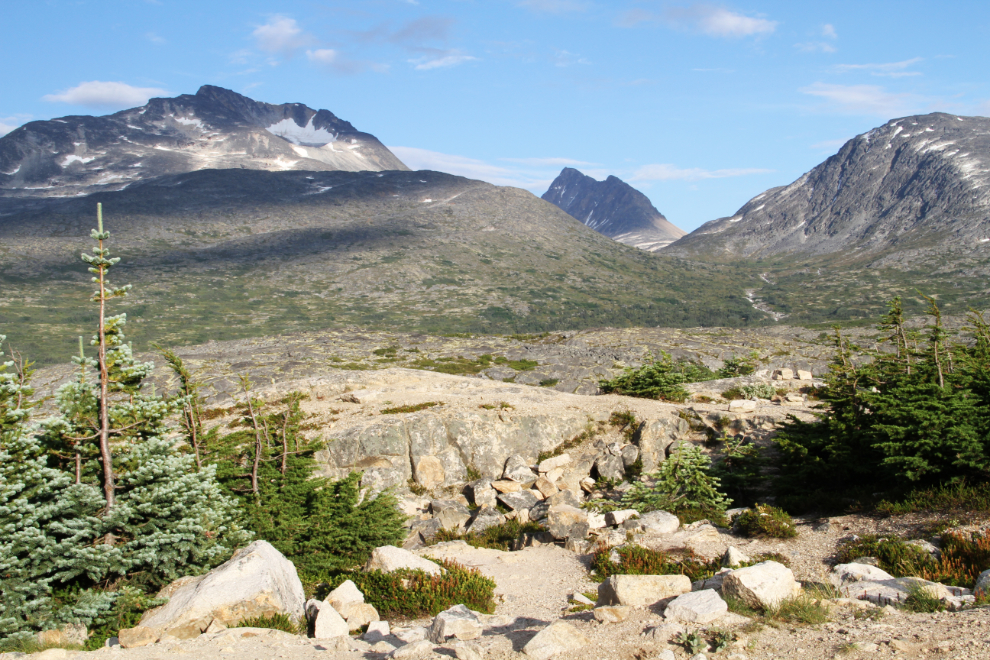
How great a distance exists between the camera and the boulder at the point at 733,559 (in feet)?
41.7

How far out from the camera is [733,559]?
1282 centimetres

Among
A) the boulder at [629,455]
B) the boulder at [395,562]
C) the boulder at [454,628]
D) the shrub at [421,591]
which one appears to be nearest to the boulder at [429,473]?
the boulder at [629,455]

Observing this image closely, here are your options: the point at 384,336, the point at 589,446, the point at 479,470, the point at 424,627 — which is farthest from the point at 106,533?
the point at 384,336

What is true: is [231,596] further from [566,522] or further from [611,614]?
[566,522]

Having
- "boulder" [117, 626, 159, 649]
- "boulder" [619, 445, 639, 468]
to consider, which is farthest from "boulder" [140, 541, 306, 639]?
"boulder" [619, 445, 639, 468]

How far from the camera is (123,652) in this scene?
9.37 meters

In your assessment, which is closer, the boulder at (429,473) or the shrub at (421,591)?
the shrub at (421,591)

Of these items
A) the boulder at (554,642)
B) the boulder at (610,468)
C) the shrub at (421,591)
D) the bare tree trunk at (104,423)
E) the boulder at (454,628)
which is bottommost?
the boulder at (610,468)

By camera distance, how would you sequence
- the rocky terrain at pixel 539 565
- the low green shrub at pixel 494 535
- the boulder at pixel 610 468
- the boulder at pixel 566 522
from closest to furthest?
the rocky terrain at pixel 539 565 → the boulder at pixel 566 522 → the low green shrub at pixel 494 535 → the boulder at pixel 610 468

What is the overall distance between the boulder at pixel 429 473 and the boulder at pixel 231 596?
32.5 feet

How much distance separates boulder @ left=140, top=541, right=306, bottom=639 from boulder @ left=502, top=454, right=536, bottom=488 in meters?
10.8

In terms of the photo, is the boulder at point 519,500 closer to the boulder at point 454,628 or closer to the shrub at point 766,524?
the shrub at point 766,524

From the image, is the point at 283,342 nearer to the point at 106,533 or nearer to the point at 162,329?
the point at 106,533

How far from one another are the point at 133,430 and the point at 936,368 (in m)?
20.3
